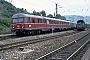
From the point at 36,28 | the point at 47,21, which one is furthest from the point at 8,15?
the point at 36,28

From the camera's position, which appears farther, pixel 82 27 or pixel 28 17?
pixel 82 27

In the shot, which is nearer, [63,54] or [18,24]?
[63,54]

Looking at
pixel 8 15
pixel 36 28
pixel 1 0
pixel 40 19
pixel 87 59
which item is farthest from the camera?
pixel 1 0

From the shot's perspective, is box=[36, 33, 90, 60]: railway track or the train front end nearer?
box=[36, 33, 90, 60]: railway track

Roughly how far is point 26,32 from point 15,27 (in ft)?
5.94

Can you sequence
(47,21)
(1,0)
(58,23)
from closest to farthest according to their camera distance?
(47,21), (58,23), (1,0)

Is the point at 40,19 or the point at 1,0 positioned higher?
the point at 1,0

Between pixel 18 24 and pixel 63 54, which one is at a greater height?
pixel 18 24

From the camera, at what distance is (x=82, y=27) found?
2359 inches

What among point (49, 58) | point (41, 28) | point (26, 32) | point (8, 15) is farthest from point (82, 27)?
point (49, 58)

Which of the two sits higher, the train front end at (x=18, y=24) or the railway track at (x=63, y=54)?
the train front end at (x=18, y=24)

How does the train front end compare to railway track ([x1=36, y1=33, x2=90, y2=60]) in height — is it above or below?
above

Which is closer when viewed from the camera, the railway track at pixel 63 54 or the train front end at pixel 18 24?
the railway track at pixel 63 54

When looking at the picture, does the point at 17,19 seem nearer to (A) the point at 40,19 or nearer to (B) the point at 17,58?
(A) the point at 40,19
